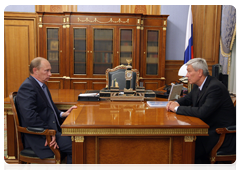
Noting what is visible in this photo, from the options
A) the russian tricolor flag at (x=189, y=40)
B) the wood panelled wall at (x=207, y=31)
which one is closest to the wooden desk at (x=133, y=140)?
the russian tricolor flag at (x=189, y=40)

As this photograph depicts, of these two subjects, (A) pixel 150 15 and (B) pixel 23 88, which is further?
(A) pixel 150 15

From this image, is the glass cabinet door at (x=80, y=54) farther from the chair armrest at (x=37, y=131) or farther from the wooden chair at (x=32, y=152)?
the chair armrest at (x=37, y=131)

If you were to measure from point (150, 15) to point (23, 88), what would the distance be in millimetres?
3676

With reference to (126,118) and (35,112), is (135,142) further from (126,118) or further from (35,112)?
(35,112)

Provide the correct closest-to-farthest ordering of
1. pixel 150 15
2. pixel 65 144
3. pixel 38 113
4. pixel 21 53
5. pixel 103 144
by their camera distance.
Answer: pixel 103 144
pixel 65 144
pixel 38 113
pixel 150 15
pixel 21 53

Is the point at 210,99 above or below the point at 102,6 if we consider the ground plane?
below

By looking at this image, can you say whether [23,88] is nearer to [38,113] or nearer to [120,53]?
[38,113]

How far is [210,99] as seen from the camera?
6.23 ft

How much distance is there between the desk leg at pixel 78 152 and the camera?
159 centimetres

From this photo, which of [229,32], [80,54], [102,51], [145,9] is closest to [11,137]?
[80,54]

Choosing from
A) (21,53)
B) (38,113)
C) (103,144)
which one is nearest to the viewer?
(103,144)

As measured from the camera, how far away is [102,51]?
4.94 metres

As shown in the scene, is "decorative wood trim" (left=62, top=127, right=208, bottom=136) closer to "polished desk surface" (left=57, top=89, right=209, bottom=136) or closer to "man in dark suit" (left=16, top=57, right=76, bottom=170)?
"polished desk surface" (left=57, top=89, right=209, bottom=136)

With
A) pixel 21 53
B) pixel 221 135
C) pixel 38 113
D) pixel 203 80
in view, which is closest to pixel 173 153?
pixel 221 135
